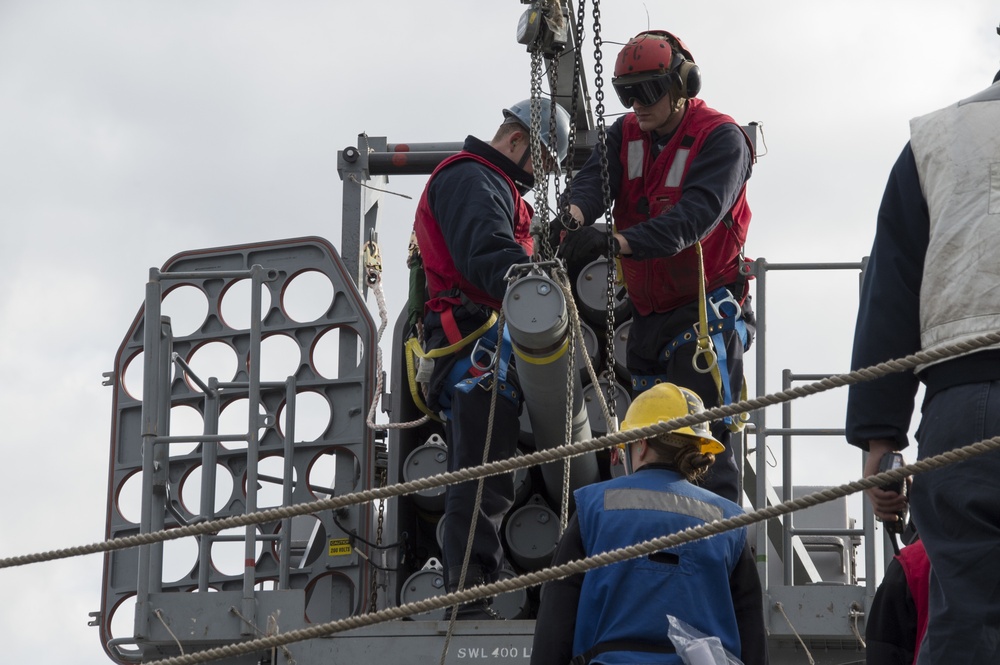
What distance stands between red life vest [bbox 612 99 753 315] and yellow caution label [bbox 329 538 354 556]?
192 cm

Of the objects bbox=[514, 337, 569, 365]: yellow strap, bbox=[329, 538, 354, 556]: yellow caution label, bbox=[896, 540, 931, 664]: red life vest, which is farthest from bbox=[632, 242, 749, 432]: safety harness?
bbox=[896, 540, 931, 664]: red life vest

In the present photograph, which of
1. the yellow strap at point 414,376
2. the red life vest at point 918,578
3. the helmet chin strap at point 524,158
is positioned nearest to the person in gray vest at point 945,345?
the red life vest at point 918,578

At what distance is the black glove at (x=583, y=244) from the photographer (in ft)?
19.4

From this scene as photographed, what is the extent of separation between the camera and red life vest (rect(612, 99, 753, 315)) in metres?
6.43

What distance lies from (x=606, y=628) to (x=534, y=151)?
2485mm

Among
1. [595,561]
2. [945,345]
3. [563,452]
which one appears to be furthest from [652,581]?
[945,345]

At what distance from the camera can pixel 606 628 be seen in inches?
156

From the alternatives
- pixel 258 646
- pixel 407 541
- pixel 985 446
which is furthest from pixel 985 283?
pixel 407 541

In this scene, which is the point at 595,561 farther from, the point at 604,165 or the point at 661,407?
the point at 604,165

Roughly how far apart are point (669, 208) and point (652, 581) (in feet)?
8.72

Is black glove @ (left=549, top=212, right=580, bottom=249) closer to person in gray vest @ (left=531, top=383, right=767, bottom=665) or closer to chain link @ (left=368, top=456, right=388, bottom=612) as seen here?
chain link @ (left=368, top=456, right=388, bottom=612)

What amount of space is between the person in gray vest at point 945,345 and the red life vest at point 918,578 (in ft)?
0.68

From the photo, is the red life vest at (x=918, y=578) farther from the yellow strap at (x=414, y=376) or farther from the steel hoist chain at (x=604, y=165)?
the yellow strap at (x=414, y=376)

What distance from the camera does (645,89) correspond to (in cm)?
641
